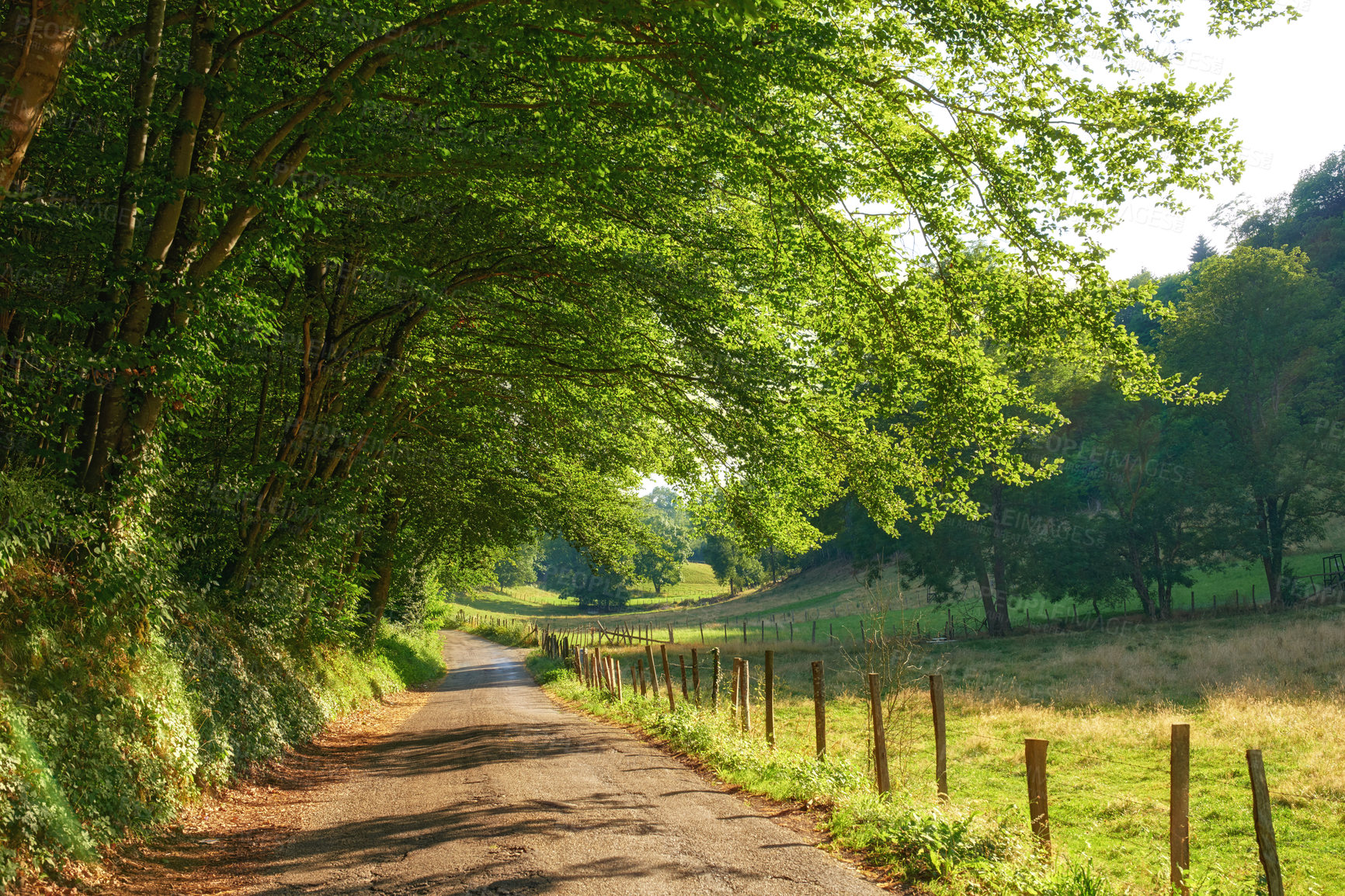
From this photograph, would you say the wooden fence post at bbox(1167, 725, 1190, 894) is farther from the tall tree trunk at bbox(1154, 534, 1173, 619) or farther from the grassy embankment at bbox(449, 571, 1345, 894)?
the tall tree trunk at bbox(1154, 534, 1173, 619)

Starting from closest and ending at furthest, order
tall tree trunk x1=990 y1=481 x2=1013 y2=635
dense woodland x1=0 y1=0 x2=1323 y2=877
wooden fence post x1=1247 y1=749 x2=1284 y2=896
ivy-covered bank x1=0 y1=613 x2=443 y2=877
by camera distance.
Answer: wooden fence post x1=1247 y1=749 x2=1284 y2=896 → ivy-covered bank x1=0 y1=613 x2=443 y2=877 → dense woodland x1=0 y1=0 x2=1323 y2=877 → tall tree trunk x1=990 y1=481 x2=1013 y2=635

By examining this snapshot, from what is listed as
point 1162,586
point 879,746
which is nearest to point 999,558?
point 1162,586

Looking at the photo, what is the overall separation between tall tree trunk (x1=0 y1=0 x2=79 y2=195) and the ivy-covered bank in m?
3.51

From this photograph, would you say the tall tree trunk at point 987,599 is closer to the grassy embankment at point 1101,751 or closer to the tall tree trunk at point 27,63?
the grassy embankment at point 1101,751

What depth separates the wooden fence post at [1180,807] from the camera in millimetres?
5027

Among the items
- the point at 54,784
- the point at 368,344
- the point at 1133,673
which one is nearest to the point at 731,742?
the point at 54,784

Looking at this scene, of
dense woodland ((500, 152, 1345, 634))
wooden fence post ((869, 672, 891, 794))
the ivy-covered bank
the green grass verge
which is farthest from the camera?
dense woodland ((500, 152, 1345, 634))

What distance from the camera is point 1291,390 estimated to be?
41.2 metres

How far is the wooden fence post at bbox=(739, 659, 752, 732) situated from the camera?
11.6 meters

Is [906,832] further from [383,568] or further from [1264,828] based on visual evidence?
[383,568]

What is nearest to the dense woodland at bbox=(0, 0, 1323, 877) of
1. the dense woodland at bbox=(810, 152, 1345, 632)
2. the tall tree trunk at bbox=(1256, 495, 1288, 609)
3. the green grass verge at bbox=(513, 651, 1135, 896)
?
the green grass verge at bbox=(513, 651, 1135, 896)

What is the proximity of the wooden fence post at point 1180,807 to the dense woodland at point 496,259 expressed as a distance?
4357 mm

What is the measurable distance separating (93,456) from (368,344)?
8150 mm

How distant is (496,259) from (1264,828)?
11229mm
